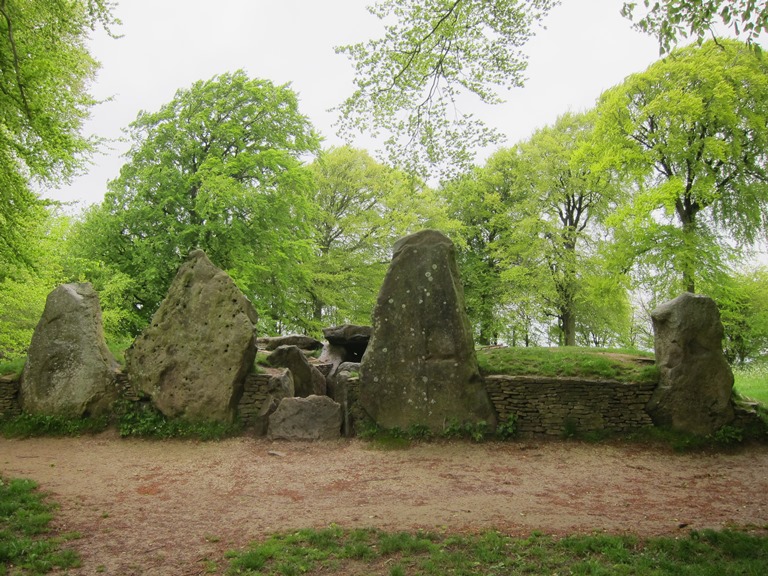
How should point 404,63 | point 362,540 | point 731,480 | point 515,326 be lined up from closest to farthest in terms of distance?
point 362,540
point 731,480
point 404,63
point 515,326

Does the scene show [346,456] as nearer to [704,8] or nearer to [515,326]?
[704,8]

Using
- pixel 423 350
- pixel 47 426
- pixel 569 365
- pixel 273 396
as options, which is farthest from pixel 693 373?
pixel 47 426

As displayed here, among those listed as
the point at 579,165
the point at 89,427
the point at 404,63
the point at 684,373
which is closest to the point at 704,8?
the point at 404,63

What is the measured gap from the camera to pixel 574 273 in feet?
80.2

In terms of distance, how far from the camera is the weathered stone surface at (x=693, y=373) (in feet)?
33.9

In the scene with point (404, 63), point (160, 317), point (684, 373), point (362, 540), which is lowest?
point (362, 540)

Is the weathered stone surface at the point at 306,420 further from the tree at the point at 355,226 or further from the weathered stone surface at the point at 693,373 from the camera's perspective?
the tree at the point at 355,226

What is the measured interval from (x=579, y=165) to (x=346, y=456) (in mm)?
19037

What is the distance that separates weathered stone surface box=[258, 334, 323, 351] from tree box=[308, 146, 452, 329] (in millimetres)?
6724

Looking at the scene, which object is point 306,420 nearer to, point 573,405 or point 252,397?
point 252,397

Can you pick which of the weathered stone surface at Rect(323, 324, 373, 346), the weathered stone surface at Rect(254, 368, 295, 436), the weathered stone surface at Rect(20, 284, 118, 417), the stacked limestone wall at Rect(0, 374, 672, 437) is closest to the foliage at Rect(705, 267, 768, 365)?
the stacked limestone wall at Rect(0, 374, 672, 437)

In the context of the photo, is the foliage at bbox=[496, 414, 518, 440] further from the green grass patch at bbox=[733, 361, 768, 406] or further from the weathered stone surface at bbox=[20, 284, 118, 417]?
the weathered stone surface at bbox=[20, 284, 118, 417]

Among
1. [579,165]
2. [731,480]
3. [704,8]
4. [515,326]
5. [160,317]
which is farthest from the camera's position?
[515,326]

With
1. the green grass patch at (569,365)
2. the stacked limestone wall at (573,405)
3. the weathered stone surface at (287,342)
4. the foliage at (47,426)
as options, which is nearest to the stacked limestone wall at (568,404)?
the stacked limestone wall at (573,405)
